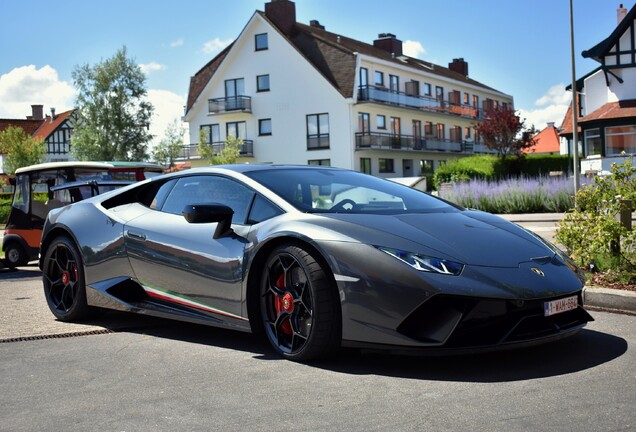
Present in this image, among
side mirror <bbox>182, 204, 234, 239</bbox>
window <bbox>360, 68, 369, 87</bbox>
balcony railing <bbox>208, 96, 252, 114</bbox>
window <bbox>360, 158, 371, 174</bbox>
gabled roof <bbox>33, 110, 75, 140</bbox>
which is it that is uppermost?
gabled roof <bbox>33, 110, 75, 140</bbox>

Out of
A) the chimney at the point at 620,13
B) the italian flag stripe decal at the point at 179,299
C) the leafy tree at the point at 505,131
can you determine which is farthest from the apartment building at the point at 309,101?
the italian flag stripe decal at the point at 179,299

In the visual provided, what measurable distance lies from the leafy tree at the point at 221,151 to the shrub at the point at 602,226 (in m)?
41.6

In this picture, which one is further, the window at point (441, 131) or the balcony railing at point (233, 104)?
the window at point (441, 131)

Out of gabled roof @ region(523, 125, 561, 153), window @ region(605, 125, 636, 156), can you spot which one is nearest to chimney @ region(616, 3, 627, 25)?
window @ region(605, 125, 636, 156)

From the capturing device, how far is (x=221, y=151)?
5269 cm

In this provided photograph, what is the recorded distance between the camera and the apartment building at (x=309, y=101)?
53.3 meters

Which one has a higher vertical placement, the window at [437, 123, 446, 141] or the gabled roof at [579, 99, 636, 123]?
the window at [437, 123, 446, 141]

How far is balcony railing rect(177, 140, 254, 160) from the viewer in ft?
184

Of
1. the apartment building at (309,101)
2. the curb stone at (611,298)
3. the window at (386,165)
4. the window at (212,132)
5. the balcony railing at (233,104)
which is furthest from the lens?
the window at (212,132)

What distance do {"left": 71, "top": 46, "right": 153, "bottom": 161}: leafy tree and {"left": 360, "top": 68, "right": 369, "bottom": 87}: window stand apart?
57.3 feet

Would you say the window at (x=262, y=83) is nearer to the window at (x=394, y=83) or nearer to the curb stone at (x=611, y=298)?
the window at (x=394, y=83)

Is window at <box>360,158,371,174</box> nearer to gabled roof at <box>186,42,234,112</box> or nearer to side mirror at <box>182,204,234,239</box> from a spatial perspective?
gabled roof at <box>186,42,234,112</box>

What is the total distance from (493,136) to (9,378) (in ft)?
170

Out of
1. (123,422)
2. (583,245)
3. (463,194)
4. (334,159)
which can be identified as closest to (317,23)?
(334,159)
